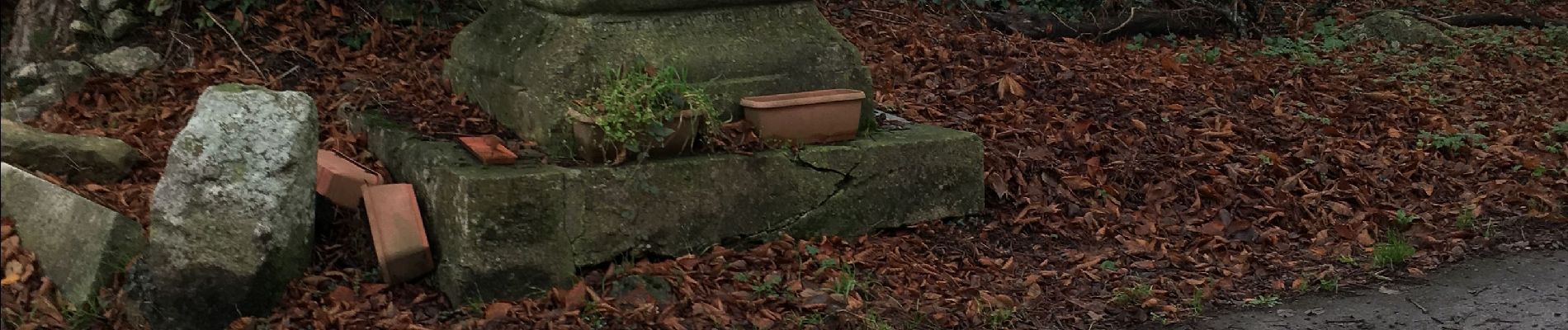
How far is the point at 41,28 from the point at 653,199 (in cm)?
318

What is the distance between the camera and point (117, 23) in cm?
561

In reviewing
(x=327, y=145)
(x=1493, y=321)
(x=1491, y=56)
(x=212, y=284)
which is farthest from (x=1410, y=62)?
(x=212, y=284)

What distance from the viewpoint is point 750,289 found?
3.99 metres

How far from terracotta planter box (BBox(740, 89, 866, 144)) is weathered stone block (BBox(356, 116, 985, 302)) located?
5cm

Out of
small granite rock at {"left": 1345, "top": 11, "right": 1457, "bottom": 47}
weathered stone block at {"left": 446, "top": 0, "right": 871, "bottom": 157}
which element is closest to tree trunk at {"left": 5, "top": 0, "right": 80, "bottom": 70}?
weathered stone block at {"left": 446, "top": 0, "right": 871, "bottom": 157}

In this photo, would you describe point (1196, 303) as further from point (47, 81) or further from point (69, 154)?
point (47, 81)

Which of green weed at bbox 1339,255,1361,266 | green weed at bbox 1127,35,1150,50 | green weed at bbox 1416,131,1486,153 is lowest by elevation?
green weed at bbox 1127,35,1150,50

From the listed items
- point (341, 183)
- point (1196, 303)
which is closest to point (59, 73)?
point (341, 183)

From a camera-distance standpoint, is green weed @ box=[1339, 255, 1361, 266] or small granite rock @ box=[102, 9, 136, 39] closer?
green weed @ box=[1339, 255, 1361, 266]

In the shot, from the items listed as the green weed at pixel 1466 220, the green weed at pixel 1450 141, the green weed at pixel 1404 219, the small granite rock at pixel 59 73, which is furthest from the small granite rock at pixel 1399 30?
the small granite rock at pixel 59 73

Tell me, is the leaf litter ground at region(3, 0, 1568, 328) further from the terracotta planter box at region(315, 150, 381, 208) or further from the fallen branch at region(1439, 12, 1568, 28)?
the fallen branch at region(1439, 12, 1568, 28)

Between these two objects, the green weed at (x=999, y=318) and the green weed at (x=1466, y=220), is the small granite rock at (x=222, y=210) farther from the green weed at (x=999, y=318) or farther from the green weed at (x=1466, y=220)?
the green weed at (x=1466, y=220)

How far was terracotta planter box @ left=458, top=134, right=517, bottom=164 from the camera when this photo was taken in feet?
13.0

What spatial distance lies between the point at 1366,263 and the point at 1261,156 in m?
1.02
